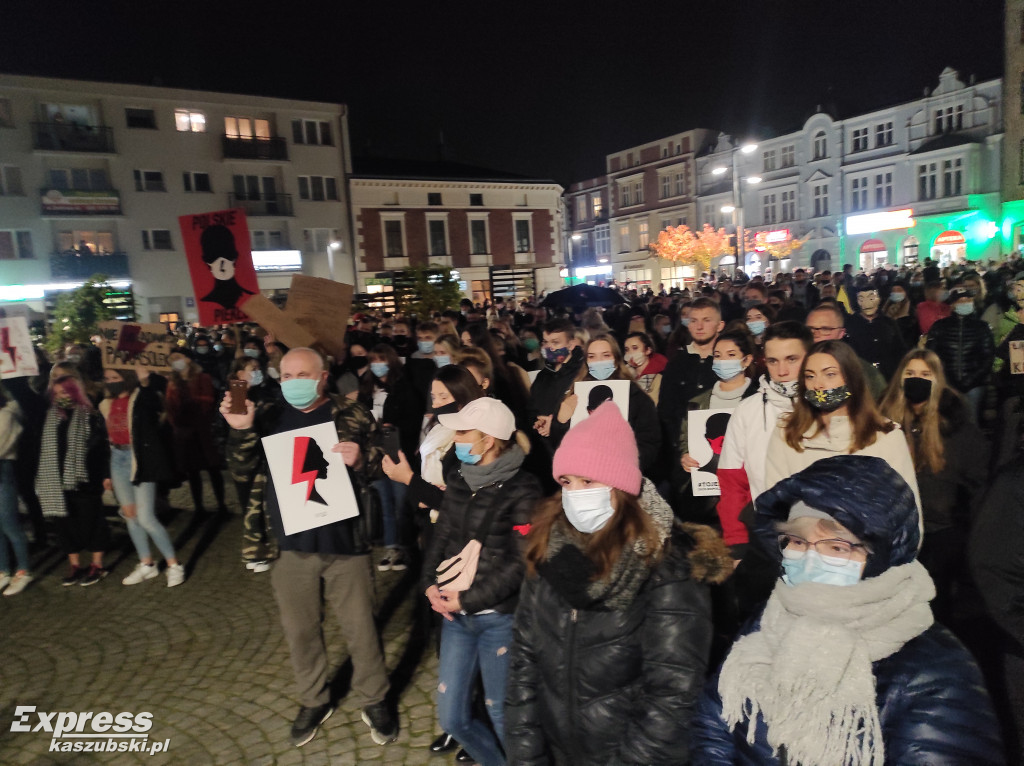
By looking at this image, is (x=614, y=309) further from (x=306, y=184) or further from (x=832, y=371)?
(x=306, y=184)

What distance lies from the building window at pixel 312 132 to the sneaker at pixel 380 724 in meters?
38.5

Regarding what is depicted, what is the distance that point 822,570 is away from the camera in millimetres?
1759

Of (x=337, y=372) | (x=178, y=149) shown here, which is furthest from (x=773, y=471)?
(x=178, y=149)

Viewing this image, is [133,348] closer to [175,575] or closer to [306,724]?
[175,575]

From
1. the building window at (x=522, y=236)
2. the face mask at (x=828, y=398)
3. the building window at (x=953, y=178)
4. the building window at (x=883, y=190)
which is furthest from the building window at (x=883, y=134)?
the face mask at (x=828, y=398)

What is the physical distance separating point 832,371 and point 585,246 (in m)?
66.2

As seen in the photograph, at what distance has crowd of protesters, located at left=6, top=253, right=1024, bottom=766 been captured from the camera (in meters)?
1.70

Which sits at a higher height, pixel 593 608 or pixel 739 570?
pixel 593 608

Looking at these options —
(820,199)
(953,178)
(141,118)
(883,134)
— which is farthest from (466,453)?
(820,199)

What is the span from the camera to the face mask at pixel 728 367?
4.25 metres

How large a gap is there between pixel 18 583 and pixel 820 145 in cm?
4797

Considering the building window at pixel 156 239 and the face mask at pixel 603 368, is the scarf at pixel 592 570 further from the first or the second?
the building window at pixel 156 239

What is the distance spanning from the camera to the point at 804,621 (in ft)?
5.80

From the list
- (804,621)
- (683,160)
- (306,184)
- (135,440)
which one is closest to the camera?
(804,621)
